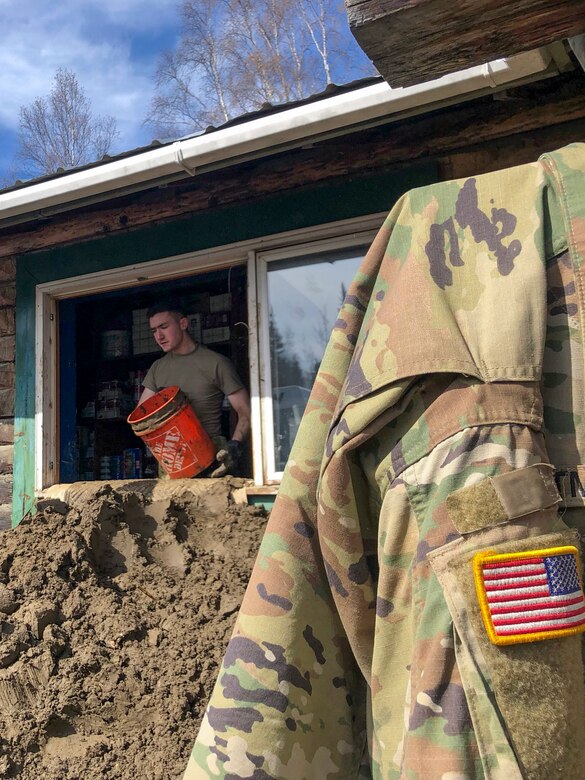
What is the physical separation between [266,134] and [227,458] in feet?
7.01

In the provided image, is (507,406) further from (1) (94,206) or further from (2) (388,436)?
(1) (94,206)

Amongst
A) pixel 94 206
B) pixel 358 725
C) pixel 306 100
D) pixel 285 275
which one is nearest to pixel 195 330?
pixel 94 206

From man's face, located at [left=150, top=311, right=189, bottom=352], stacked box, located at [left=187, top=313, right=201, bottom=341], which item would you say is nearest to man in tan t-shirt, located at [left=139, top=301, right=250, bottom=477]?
man's face, located at [left=150, top=311, right=189, bottom=352]

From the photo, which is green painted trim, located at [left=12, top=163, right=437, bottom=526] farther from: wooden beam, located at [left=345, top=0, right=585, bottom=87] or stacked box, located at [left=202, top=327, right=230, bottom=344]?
stacked box, located at [left=202, top=327, right=230, bottom=344]

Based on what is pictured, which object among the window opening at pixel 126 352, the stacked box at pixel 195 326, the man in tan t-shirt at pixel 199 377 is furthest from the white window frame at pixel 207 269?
the stacked box at pixel 195 326

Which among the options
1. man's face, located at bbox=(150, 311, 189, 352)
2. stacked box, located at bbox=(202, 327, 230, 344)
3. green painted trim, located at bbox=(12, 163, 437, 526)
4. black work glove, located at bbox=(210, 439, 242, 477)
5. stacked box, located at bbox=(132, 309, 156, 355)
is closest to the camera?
green painted trim, located at bbox=(12, 163, 437, 526)

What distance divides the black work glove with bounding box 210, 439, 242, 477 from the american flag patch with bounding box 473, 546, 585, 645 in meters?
3.79

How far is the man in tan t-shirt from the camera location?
17.6 ft

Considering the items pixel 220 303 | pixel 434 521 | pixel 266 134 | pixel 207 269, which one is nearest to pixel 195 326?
pixel 220 303

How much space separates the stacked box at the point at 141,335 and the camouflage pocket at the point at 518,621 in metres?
7.05

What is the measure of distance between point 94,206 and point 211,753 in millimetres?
3972

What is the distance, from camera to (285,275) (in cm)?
403

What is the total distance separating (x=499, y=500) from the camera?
81 cm

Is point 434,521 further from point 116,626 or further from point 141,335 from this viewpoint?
point 141,335
